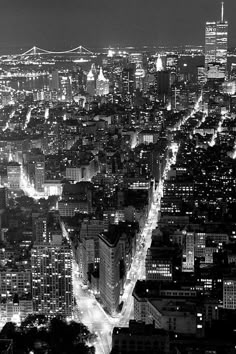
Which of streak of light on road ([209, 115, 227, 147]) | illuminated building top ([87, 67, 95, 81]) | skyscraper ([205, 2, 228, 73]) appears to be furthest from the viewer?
skyscraper ([205, 2, 228, 73])

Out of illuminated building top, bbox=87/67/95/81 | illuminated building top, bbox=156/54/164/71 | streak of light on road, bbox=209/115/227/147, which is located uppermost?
illuminated building top, bbox=156/54/164/71

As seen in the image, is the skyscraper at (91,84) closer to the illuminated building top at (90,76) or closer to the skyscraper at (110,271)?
the illuminated building top at (90,76)

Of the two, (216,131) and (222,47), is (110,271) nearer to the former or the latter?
(216,131)

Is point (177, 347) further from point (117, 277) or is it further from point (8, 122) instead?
point (8, 122)

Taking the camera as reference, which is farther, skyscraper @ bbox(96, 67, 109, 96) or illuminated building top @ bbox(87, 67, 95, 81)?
illuminated building top @ bbox(87, 67, 95, 81)

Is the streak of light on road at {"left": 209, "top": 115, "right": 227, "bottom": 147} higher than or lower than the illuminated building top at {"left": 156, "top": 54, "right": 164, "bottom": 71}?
lower

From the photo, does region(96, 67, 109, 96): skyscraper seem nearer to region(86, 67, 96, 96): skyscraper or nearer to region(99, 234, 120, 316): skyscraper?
region(86, 67, 96, 96): skyscraper

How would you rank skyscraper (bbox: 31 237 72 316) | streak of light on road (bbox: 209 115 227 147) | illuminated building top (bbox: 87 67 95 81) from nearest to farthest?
skyscraper (bbox: 31 237 72 316) → streak of light on road (bbox: 209 115 227 147) → illuminated building top (bbox: 87 67 95 81)

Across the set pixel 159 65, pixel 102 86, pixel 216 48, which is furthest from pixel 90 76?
pixel 216 48

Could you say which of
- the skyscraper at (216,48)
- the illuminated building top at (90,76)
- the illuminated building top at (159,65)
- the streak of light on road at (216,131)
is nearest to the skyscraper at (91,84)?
the illuminated building top at (90,76)

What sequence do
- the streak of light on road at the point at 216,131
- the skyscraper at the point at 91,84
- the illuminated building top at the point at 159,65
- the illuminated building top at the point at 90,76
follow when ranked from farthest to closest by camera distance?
the illuminated building top at the point at 159,65
the illuminated building top at the point at 90,76
the skyscraper at the point at 91,84
the streak of light on road at the point at 216,131

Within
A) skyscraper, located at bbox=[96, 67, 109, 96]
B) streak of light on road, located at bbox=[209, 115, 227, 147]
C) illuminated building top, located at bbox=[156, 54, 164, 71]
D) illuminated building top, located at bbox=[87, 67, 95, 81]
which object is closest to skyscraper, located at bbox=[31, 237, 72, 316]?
streak of light on road, located at bbox=[209, 115, 227, 147]
